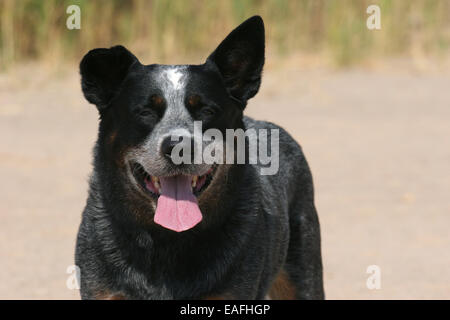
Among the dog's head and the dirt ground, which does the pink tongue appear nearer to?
the dog's head

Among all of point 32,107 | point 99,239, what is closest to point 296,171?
point 99,239

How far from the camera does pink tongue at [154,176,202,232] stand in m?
3.74

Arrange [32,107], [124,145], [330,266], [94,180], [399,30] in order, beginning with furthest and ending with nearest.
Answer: [399,30], [32,107], [330,266], [94,180], [124,145]

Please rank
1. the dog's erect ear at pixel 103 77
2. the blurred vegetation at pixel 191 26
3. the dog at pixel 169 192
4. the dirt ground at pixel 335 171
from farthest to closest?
the blurred vegetation at pixel 191 26 → the dirt ground at pixel 335 171 → the dog's erect ear at pixel 103 77 → the dog at pixel 169 192

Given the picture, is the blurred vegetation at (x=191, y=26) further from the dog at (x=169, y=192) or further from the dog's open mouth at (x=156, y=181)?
the dog's open mouth at (x=156, y=181)

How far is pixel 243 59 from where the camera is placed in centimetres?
412

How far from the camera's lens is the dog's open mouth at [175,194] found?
3.74 metres

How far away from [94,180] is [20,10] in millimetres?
8954

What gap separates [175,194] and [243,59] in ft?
2.23

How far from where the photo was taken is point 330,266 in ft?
19.9

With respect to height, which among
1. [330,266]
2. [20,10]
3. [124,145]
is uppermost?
[20,10]

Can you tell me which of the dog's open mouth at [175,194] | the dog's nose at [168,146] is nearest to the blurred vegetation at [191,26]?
the dog's open mouth at [175,194]

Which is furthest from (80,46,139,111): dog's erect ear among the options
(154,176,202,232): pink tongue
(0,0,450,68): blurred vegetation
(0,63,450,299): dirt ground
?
(0,0,450,68): blurred vegetation
